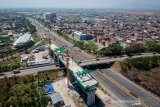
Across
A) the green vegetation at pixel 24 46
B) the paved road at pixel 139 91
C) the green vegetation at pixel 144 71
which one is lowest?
the paved road at pixel 139 91

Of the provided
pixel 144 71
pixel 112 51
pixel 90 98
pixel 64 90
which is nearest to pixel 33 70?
pixel 64 90

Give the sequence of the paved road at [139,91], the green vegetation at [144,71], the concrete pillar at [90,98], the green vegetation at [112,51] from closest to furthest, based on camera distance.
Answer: the concrete pillar at [90,98], the paved road at [139,91], the green vegetation at [144,71], the green vegetation at [112,51]

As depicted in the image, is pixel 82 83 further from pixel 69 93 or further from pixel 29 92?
pixel 29 92

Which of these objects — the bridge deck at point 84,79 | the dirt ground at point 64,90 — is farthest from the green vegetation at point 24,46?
the bridge deck at point 84,79

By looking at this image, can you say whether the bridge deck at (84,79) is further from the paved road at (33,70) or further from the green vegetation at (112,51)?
the green vegetation at (112,51)

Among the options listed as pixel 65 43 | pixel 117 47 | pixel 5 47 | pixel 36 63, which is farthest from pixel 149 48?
pixel 5 47
